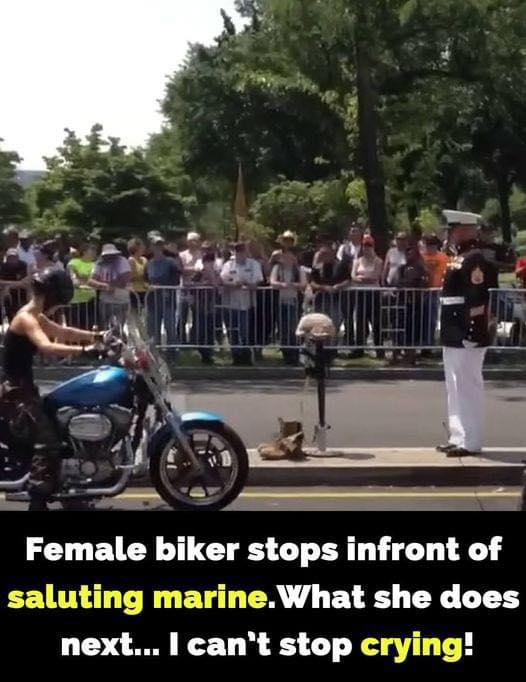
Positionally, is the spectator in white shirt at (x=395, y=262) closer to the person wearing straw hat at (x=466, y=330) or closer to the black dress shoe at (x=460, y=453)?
the person wearing straw hat at (x=466, y=330)

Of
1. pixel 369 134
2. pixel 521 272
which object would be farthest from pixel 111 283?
pixel 369 134

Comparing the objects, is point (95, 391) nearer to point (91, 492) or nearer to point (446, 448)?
point (91, 492)

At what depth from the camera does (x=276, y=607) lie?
5797 millimetres

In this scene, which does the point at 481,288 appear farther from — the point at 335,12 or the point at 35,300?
the point at 335,12

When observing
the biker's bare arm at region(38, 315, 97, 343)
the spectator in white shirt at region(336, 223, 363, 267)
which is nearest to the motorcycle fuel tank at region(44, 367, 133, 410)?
the biker's bare arm at region(38, 315, 97, 343)

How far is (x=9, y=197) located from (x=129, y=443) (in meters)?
64.7

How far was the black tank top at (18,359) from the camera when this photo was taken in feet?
28.3

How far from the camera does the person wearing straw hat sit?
10.6 m

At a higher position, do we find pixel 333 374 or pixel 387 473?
pixel 333 374

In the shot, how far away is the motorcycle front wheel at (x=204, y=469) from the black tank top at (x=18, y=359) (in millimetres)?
923

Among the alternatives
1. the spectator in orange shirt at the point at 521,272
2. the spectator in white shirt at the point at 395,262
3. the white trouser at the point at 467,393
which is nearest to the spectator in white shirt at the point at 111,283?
the spectator in white shirt at the point at 395,262

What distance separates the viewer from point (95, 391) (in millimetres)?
8625

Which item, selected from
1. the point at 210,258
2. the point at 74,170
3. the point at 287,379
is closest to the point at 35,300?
the point at 287,379

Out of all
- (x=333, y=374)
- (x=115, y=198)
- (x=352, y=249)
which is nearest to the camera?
(x=333, y=374)
